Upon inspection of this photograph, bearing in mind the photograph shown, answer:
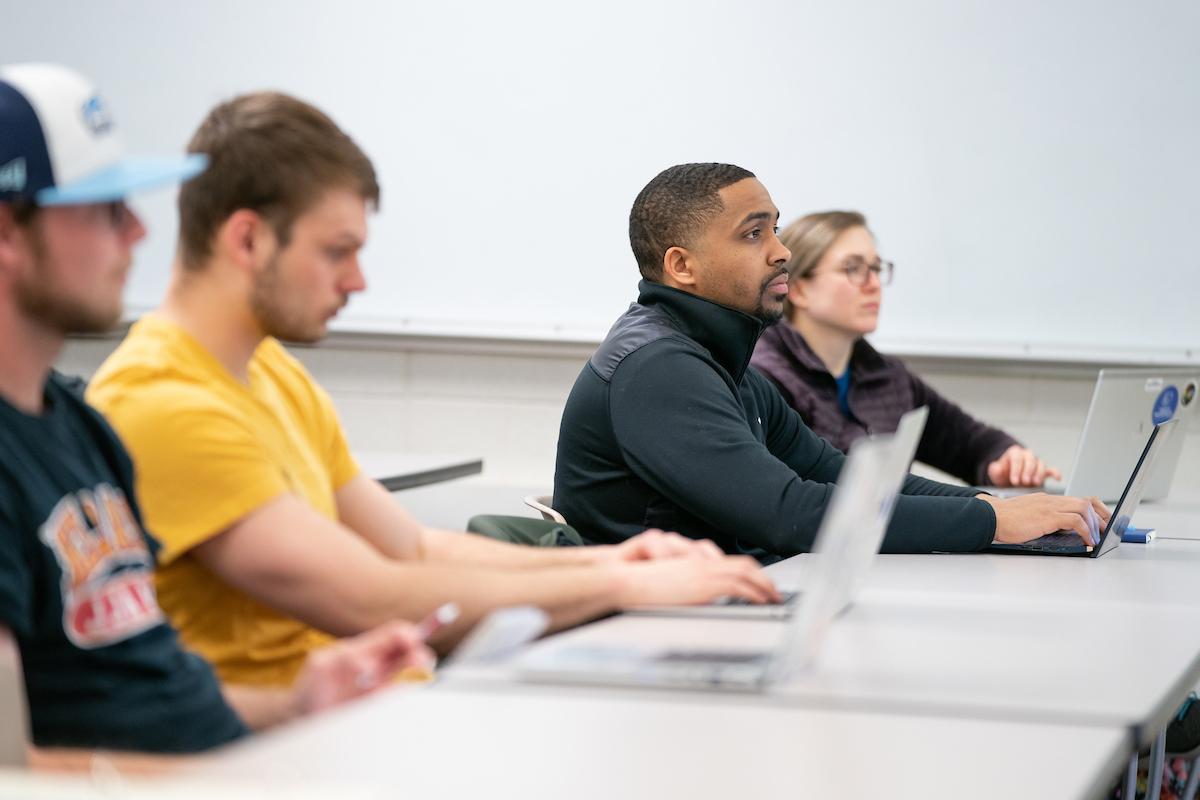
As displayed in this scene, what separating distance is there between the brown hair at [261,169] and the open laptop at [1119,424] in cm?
180

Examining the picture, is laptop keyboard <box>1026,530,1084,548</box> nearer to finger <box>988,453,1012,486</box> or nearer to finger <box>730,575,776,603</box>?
finger <box>730,575,776,603</box>

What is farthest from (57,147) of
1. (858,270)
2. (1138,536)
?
(858,270)

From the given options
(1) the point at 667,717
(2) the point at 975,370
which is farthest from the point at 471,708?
(2) the point at 975,370

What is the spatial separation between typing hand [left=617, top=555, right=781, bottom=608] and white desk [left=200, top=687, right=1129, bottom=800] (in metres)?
0.40

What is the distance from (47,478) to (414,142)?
10.5 feet

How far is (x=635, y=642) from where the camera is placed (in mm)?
1478

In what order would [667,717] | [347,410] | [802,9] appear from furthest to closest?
[347,410], [802,9], [667,717]

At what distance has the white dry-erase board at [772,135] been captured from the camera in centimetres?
410

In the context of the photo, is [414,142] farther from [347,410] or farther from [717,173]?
[717,173]

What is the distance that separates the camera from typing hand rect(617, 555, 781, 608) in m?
1.65

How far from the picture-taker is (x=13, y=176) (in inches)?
48.0

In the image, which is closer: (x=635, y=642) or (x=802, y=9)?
(x=635, y=642)

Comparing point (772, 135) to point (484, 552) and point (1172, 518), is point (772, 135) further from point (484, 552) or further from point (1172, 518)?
point (484, 552)

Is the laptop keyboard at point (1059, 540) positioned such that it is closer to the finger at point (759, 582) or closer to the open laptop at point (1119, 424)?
the open laptop at point (1119, 424)
